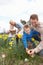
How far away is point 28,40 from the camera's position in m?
3.40

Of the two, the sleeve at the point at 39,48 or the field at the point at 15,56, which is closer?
the field at the point at 15,56

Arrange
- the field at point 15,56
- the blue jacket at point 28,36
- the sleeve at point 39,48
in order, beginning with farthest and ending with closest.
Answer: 1. the blue jacket at point 28,36
2. the sleeve at point 39,48
3. the field at point 15,56

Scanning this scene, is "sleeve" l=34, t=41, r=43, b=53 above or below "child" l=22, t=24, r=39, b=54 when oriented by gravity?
below

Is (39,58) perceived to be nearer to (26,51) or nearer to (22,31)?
(26,51)

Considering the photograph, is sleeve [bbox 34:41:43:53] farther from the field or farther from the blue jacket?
the blue jacket

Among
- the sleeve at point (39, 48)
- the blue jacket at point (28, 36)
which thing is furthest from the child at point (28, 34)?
the sleeve at point (39, 48)

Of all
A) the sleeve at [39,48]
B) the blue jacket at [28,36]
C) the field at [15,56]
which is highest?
the blue jacket at [28,36]

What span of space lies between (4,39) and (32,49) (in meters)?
0.52

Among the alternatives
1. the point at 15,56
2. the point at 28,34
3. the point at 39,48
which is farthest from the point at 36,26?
the point at 15,56

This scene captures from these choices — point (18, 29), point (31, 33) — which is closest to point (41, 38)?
point (31, 33)

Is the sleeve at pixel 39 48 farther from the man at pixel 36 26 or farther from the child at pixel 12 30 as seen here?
the child at pixel 12 30

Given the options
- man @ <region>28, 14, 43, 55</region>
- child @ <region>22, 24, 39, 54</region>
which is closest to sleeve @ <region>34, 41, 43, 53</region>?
man @ <region>28, 14, 43, 55</region>

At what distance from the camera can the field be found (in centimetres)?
308

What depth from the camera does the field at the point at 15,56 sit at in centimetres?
308
